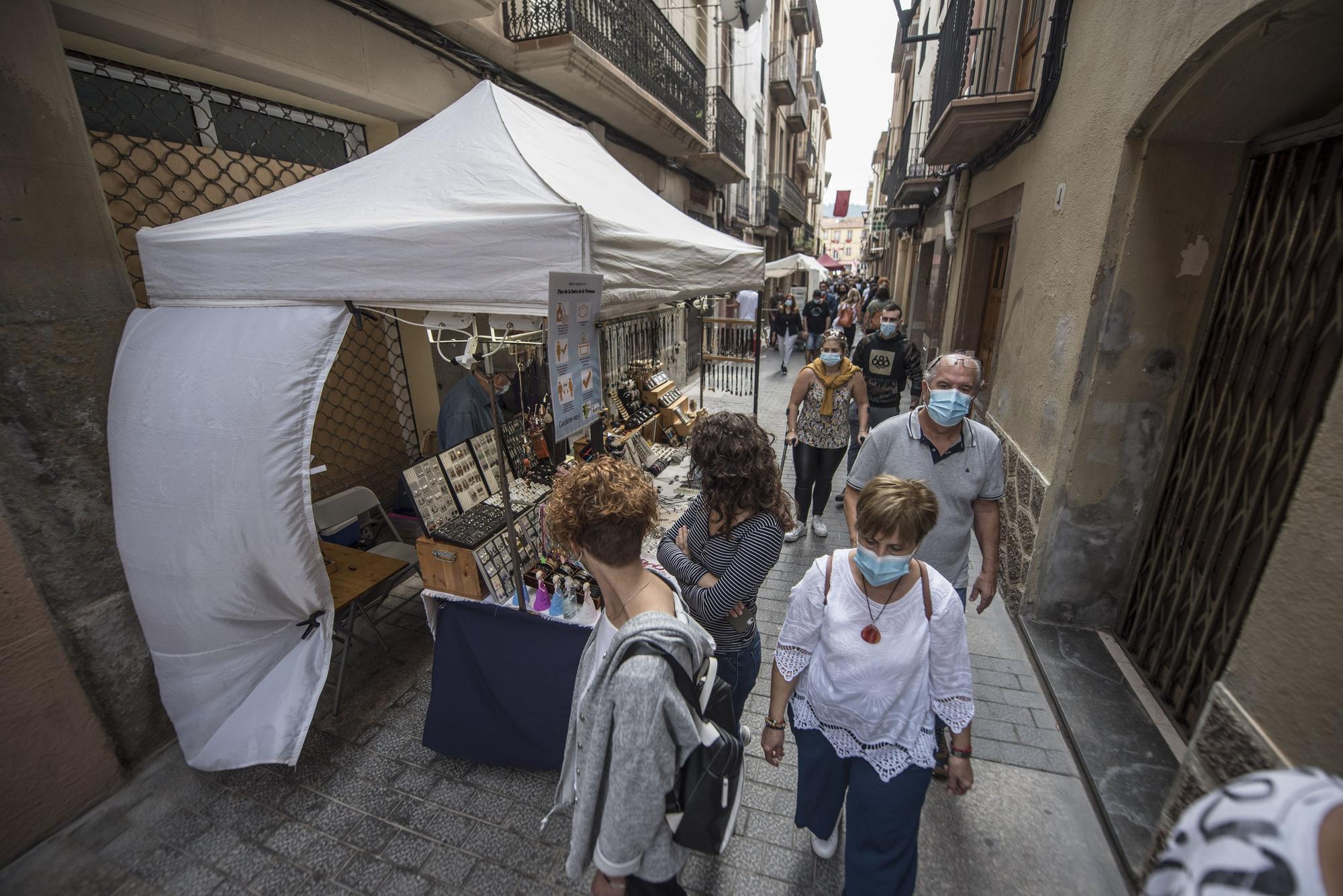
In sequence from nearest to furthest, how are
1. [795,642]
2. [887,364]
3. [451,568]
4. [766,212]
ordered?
[795,642], [451,568], [887,364], [766,212]

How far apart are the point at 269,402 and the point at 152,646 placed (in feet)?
4.76

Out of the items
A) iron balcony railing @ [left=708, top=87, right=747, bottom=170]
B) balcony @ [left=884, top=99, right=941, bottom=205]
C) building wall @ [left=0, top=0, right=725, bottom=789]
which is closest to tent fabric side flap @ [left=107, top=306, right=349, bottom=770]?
building wall @ [left=0, top=0, right=725, bottom=789]

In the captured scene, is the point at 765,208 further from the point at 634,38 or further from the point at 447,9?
the point at 447,9

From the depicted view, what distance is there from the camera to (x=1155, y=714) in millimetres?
3029

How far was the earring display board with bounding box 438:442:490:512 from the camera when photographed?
3.14 m

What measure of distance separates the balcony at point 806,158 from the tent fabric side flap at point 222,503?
2850 centimetres

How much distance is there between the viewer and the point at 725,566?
2174mm

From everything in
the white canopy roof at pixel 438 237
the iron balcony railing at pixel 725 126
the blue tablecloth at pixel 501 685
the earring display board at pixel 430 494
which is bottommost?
the blue tablecloth at pixel 501 685

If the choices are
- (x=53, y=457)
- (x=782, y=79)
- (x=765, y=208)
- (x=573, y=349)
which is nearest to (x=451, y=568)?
(x=573, y=349)

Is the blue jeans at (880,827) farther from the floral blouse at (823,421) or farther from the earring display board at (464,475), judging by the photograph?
the floral blouse at (823,421)

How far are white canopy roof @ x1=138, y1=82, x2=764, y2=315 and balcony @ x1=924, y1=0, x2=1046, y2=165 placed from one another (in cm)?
332

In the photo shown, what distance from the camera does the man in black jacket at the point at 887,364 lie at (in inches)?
199

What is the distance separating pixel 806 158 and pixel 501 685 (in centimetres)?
3173

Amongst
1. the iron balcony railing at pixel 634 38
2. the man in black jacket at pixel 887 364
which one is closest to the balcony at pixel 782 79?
the iron balcony railing at pixel 634 38
